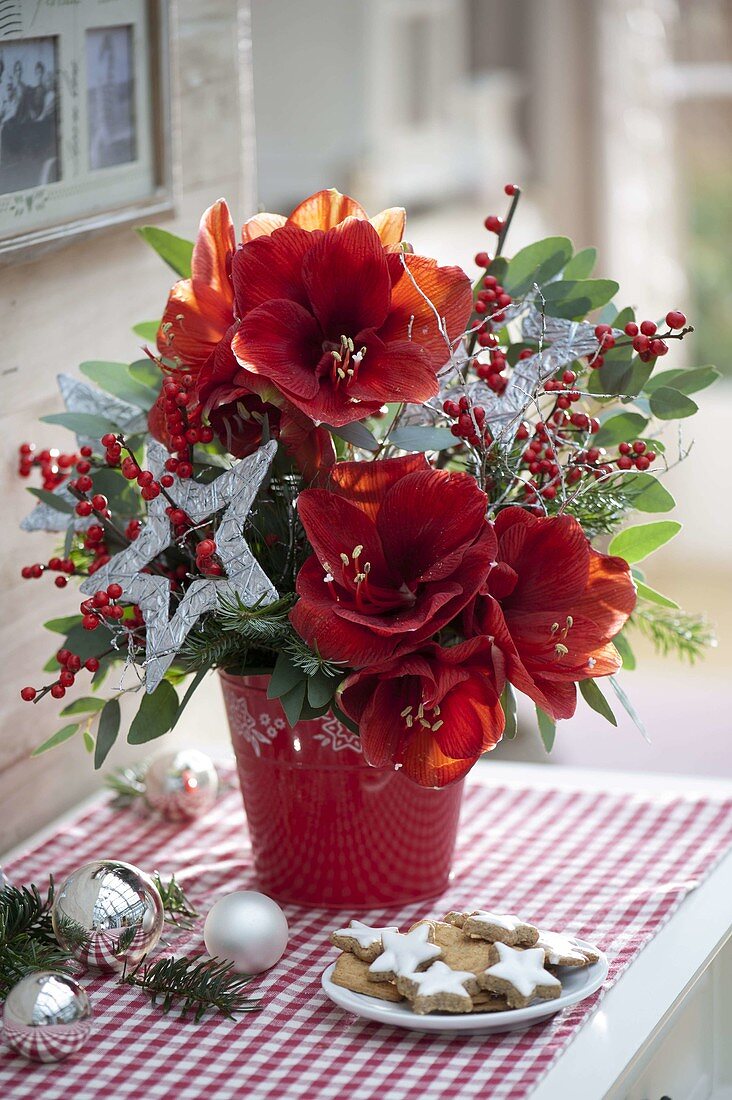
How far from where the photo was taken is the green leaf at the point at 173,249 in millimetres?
914

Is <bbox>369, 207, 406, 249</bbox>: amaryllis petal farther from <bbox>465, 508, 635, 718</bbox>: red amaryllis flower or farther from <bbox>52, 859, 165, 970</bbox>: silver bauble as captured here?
<bbox>52, 859, 165, 970</bbox>: silver bauble

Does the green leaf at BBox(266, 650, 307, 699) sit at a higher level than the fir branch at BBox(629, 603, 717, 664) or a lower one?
higher

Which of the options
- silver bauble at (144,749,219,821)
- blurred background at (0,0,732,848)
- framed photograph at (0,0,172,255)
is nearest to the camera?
framed photograph at (0,0,172,255)

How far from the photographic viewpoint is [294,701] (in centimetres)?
78

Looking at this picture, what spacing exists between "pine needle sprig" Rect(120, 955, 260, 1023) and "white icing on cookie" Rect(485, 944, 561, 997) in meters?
0.14

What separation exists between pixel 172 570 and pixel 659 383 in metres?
0.34

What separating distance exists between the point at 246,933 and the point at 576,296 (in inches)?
17.7

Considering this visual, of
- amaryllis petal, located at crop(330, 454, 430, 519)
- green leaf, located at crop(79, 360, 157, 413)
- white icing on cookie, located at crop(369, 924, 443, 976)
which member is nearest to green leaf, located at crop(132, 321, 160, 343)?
green leaf, located at crop(79, 360, 157, 413)

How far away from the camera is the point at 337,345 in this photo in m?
0.79

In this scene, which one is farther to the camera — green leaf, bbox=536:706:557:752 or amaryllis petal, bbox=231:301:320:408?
green leaf, bbox=536:706:557:752

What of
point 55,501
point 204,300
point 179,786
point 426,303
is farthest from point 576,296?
point 179,786

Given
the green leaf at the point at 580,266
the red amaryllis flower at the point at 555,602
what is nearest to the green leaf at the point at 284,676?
the red amaryllis flower at the point at 555,602

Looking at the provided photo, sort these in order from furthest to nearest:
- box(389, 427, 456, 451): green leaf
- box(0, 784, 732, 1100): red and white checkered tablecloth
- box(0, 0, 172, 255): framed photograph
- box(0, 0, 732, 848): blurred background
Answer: box(0, 0, 732, 848): blurred background < box(0, 0, 172, 255): framed photograph < box(389, 427, 456, 451): green leaf < box(0, 784, 732, 1100): red and white checkered tablecloth

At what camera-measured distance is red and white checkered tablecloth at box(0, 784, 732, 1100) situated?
0.71 meters
